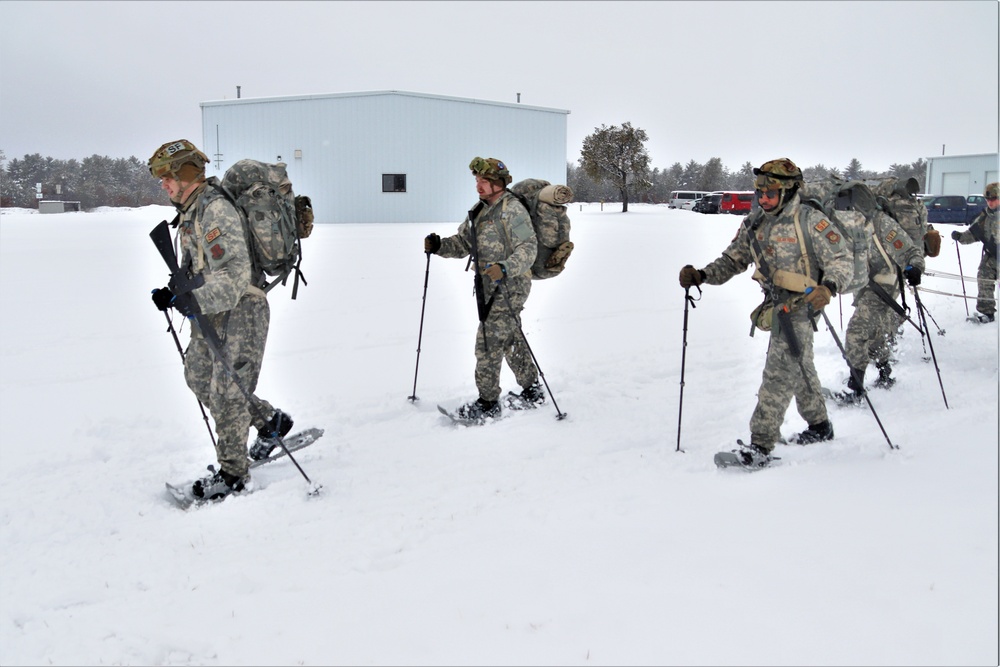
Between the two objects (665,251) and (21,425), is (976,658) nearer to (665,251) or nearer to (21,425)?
(21,425)

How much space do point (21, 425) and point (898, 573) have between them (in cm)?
647

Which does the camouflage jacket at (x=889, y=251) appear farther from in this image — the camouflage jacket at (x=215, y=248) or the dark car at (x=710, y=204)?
the dark car at (x=710, y=204)

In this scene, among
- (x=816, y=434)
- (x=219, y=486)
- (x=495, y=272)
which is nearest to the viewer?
(x=219, y=486)

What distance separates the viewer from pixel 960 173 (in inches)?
1747

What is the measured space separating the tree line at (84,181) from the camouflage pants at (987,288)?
6052 centimetres

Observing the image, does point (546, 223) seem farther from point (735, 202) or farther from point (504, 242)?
point (735, 202)

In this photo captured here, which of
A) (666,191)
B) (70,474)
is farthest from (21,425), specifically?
(666,191)

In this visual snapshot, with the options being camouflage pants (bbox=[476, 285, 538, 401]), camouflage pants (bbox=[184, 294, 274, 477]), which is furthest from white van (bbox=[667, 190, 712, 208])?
camouflage pants (bbox=[184, 294, 274, 477])

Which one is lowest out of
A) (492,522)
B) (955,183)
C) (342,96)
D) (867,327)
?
(492,522)

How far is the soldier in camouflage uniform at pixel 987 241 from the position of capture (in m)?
10.8

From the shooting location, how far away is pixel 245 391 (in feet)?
15.7

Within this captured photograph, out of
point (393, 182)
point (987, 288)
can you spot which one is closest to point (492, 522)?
point (987, 288)

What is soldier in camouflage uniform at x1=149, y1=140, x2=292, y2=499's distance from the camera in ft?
14.8

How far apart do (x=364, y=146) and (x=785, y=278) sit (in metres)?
29.6
